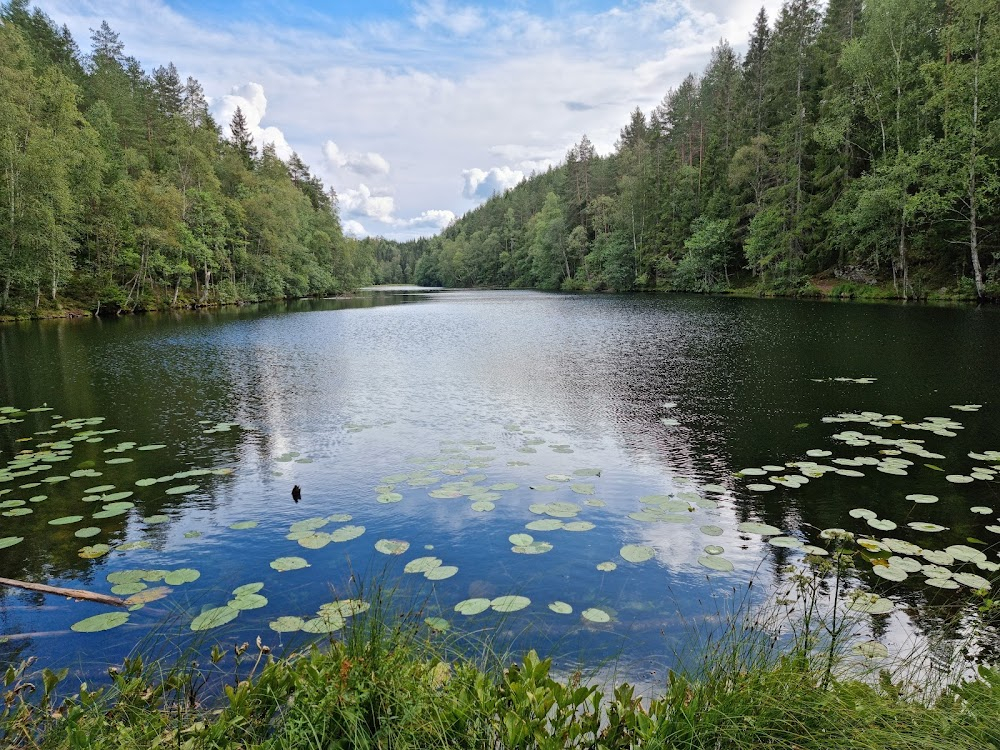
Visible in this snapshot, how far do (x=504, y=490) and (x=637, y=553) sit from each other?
91.0 inches

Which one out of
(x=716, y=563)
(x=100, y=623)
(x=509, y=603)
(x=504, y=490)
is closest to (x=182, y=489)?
(x=100, y=623)

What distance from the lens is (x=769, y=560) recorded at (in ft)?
18.2

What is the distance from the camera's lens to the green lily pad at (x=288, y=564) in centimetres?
550

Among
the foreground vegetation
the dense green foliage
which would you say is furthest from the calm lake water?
the dense green foliage

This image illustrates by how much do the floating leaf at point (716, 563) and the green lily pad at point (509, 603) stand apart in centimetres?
190

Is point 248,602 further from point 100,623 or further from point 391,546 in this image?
point 391,546

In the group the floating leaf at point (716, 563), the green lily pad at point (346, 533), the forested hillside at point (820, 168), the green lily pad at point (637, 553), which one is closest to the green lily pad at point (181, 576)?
the green lily pad at point (346, 533)

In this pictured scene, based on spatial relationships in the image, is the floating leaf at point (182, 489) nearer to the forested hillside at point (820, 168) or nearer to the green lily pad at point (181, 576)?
the green lily pad at point (181, 576)

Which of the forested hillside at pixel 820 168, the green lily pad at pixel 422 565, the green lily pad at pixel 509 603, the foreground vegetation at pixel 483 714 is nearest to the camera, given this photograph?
the foreground vegetation at pixel 483 714

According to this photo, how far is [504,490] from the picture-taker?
7543mm

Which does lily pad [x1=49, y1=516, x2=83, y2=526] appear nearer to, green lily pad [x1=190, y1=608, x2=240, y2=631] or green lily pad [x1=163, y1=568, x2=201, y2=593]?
green lily pad [x1=163, y1=568, x2=201, y2=593]

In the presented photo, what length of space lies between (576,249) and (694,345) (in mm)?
59795

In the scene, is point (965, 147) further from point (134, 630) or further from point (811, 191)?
point (134, 630)

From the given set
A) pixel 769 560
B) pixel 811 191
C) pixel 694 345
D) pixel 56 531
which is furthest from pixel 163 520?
pixel 811 191
